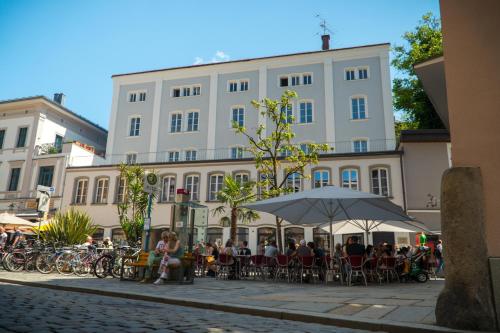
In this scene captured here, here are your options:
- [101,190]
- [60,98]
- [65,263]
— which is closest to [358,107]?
[101,190]

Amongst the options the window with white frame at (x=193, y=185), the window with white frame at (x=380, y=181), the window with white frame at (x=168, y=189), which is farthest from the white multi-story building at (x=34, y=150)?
the window with white frame at (x=380, y=181)

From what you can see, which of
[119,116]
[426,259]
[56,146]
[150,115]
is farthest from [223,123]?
[426,259]

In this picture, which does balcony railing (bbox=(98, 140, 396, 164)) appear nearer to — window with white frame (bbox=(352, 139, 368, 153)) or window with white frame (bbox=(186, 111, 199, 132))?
window with white frame (bbox=(352, 139, 368, 153))

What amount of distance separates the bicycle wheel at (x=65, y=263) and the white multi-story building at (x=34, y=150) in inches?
666

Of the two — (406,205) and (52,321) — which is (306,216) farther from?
(406,205)

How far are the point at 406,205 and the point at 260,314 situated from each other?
64.1 ft

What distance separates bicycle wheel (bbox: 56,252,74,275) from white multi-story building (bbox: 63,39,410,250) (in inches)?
514

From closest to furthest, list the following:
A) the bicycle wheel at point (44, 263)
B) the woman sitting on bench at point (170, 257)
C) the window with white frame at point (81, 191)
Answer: the woman sitting on bench at point (170, 257), the bicycle wheel at point (44, 263), the window with white frame at point (81, 191)

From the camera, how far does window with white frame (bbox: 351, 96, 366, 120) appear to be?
99.0ft

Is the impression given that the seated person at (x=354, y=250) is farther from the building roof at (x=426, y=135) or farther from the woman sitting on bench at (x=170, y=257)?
the building roof at (x=426, y=135)

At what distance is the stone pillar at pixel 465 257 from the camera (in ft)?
16.7

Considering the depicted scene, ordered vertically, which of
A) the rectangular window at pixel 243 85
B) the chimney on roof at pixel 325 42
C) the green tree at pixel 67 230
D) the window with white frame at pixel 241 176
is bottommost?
the green tree at pixel 67 230

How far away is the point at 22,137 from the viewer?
3388cm

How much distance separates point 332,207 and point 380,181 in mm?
12951
